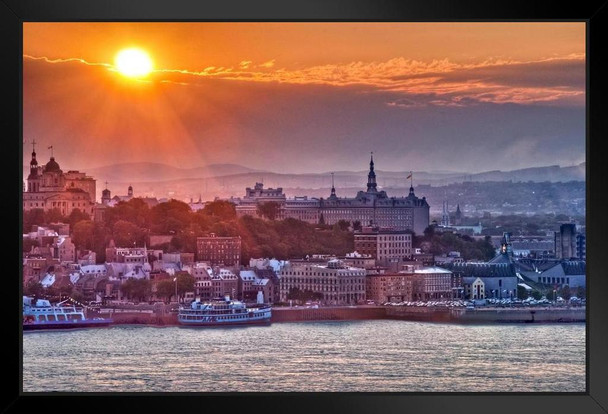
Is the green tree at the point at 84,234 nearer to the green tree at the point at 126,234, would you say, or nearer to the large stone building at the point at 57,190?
the large stone building at the point at 57,190

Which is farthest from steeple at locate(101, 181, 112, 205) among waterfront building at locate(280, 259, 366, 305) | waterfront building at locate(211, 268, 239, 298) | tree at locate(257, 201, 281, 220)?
waterfront building at locate(280, 259, 366, 305)

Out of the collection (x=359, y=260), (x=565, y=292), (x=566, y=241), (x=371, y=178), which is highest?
(x=371, y=178)

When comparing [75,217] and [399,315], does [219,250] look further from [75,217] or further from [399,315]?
[399,315]

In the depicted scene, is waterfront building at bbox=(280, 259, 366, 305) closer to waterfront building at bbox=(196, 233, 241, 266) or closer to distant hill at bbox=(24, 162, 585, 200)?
waterfront building at bbox=(196, 233, 241, 266)

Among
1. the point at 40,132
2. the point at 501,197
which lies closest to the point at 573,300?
the point at 501,197

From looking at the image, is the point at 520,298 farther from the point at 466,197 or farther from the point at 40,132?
the point at 40,132

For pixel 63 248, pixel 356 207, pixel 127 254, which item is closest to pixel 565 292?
pixel 356 207
